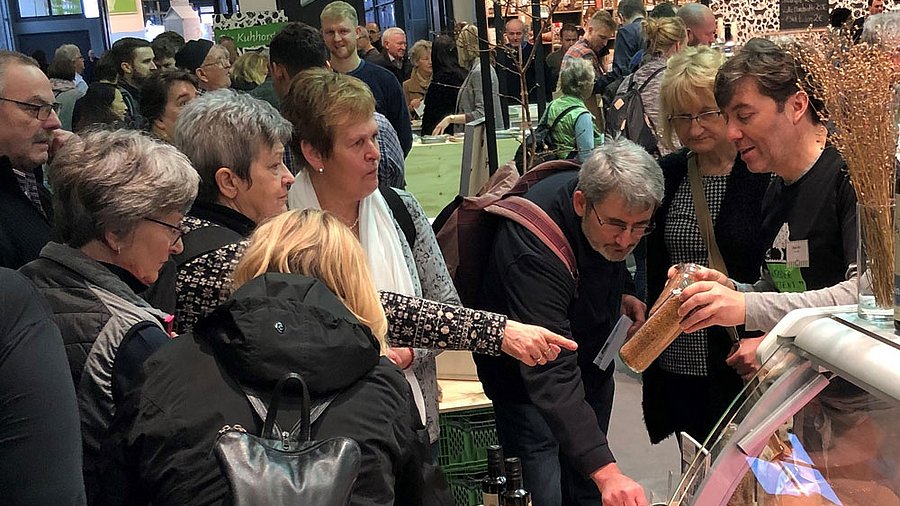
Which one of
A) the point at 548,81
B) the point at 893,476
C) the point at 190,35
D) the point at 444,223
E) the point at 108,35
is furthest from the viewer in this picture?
the point at 108,35

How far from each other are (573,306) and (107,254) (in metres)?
1.35

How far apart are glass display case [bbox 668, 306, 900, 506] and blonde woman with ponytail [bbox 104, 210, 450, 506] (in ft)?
1.78

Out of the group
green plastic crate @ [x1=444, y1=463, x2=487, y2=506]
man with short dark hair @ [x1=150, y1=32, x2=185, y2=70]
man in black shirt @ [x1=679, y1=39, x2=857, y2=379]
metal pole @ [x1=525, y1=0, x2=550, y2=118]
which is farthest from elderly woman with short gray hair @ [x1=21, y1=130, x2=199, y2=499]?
man with short dark hair @ [x1=150, y1=32, x2=185, y2=70]

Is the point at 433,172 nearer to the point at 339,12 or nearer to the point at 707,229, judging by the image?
the point at 339,12

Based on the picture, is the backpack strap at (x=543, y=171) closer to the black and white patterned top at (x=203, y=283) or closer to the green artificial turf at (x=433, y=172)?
the black and white patterned top at (x=203, y=283)

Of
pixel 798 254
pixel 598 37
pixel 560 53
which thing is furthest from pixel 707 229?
pixel 560 53

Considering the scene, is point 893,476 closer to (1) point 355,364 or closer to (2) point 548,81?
(1) point 355,364

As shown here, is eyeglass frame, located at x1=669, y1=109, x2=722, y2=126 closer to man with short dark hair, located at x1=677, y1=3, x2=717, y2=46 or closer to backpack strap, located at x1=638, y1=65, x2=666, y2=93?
backpack strap, located at x1=638, y1=65, x2=666, y2=93

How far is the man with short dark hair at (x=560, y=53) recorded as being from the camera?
30.3 ft

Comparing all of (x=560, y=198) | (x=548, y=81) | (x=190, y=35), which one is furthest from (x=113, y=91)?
(x=548, y=81)

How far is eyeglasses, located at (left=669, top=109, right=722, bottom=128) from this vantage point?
2814 mm

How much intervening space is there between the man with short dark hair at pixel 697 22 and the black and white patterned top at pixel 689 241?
Answer: 357 cm

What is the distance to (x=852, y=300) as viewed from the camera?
1.94 meters

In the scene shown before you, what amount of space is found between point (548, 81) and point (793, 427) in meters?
8.78
